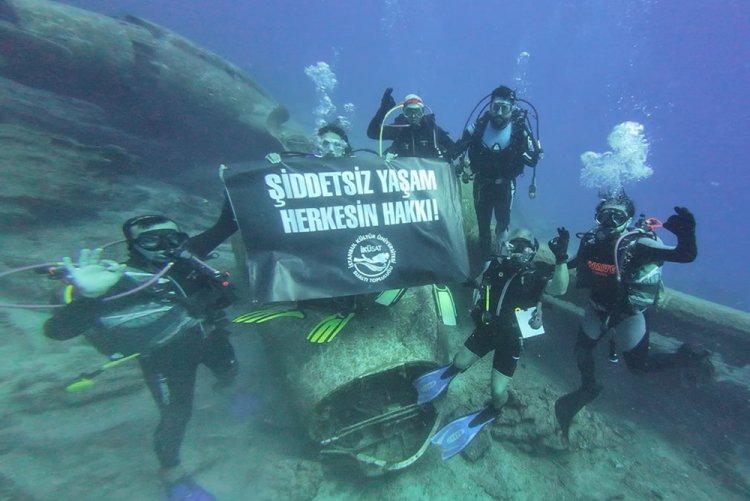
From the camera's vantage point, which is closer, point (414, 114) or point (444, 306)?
point (444, 306)

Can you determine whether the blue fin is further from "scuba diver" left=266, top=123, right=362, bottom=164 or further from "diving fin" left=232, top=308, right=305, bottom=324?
"scuba diver" left=266, top=123, right=362, bottom=164

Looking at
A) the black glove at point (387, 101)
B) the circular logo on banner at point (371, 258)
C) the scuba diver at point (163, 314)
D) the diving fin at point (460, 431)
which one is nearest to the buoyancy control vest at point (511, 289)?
the diving fin at point (460, 431)

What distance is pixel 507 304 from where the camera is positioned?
14.3 ft

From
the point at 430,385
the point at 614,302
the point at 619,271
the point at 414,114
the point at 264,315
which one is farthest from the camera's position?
the point at 414,114

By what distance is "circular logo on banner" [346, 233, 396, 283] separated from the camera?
348cm

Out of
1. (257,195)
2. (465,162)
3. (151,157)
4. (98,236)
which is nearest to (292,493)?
(257,195)

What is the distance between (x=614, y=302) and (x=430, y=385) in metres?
2.41

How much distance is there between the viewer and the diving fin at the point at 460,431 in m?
4.12

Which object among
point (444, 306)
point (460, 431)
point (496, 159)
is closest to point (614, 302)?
point (444, 306)

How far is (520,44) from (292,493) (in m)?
147

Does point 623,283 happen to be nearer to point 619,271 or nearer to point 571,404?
point 619,271

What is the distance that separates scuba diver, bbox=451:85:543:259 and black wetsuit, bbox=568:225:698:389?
134 cm

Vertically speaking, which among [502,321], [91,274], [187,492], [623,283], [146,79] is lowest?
[187,492]

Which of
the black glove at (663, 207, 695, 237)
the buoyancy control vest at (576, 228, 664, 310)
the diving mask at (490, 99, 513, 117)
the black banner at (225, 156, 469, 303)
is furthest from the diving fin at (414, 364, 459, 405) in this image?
the diving mask at (490, 99, 513, 117)
